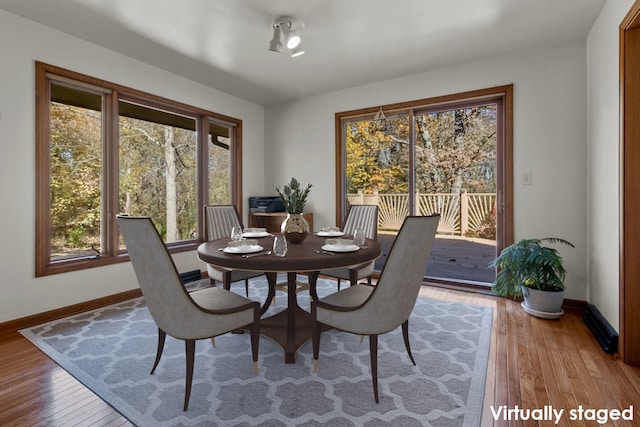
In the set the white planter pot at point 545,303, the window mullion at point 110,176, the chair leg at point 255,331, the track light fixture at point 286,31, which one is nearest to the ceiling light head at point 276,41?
the track light fixture at point 286,31

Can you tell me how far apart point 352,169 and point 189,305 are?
11.0 feet

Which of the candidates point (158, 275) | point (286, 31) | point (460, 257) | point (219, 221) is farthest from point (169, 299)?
point (460, 257)

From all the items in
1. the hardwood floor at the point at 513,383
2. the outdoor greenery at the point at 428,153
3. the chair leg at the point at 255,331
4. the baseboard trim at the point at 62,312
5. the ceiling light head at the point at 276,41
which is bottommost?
the hardwood floor at the point at 513,383

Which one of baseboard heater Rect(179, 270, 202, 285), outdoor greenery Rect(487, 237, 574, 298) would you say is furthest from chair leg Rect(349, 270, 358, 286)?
baseboard heater Rect(179, 270, 202, 285)

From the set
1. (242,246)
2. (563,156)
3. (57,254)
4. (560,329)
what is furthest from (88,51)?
(560,329)

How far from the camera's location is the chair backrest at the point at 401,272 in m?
1.45

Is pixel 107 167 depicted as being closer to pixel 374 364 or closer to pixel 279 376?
pixel 279 376

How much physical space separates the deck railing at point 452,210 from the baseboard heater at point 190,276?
2.70 meters

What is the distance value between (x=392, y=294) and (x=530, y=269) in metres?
1.83

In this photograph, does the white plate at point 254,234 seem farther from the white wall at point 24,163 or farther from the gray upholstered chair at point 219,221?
the white wall at point 24,163

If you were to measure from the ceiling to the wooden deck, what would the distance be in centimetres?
244

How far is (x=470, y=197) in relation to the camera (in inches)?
205

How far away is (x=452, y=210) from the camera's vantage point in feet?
17.7

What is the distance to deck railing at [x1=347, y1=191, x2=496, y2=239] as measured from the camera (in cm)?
509
